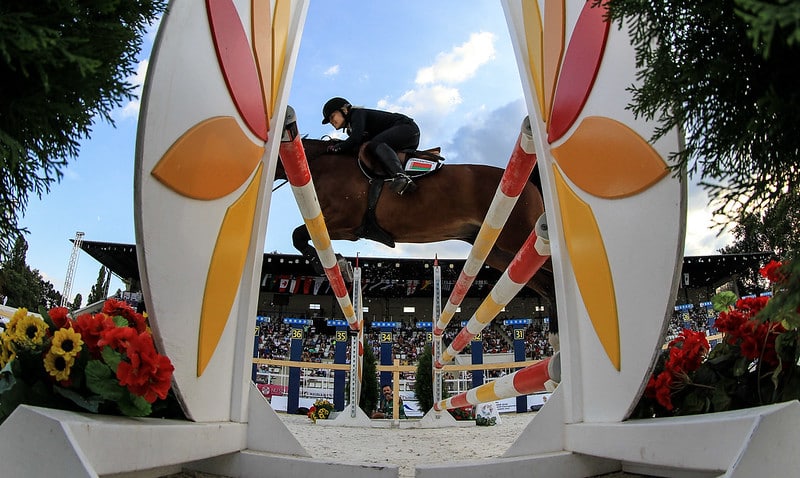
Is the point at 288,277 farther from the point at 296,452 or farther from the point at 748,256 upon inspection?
the point at 296,452

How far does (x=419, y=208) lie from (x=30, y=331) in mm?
2142

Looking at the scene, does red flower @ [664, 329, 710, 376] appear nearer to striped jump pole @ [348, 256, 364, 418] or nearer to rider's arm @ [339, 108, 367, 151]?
rider's arm @ [339, 108, 367, 151]

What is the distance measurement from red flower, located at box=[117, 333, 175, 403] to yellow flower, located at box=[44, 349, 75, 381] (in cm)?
9

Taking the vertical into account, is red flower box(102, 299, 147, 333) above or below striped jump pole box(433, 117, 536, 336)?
below

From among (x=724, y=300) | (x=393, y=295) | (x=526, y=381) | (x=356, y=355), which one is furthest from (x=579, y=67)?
(x=393, y=295)

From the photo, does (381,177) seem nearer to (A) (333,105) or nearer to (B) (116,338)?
(A) (333,105)

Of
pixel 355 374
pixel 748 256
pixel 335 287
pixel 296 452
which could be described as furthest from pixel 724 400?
pixel 748 256

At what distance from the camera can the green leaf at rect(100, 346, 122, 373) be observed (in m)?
0.85

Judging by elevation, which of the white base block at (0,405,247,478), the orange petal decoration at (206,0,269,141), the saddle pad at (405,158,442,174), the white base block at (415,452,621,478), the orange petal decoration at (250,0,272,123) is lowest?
the white base block at (415,452,621,478)

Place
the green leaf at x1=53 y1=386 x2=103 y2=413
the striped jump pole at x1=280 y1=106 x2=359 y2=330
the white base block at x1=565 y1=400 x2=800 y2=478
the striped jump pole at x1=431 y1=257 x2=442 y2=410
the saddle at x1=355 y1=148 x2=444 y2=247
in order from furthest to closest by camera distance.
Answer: the striped jump pole at x1=431 y1=257 x2=442 y2=410
the saddle at x1=355 y1=148 x2=444 y2=247
the striped jump pole at x1=280 y1=106 x2=359 y2=330
the green leaf at x1=53 y1=386 x2=103 y2=413
the white base block at x1=565 y1=400 x2=800 y2=478

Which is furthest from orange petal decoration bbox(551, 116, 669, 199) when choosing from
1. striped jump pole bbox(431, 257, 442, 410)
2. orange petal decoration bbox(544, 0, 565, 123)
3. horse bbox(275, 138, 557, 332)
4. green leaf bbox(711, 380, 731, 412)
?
striped jump pole bbox(431, 257, 442, 410)

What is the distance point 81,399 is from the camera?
2.62 ft

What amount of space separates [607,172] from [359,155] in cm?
205

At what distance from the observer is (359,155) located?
2.92 meters
